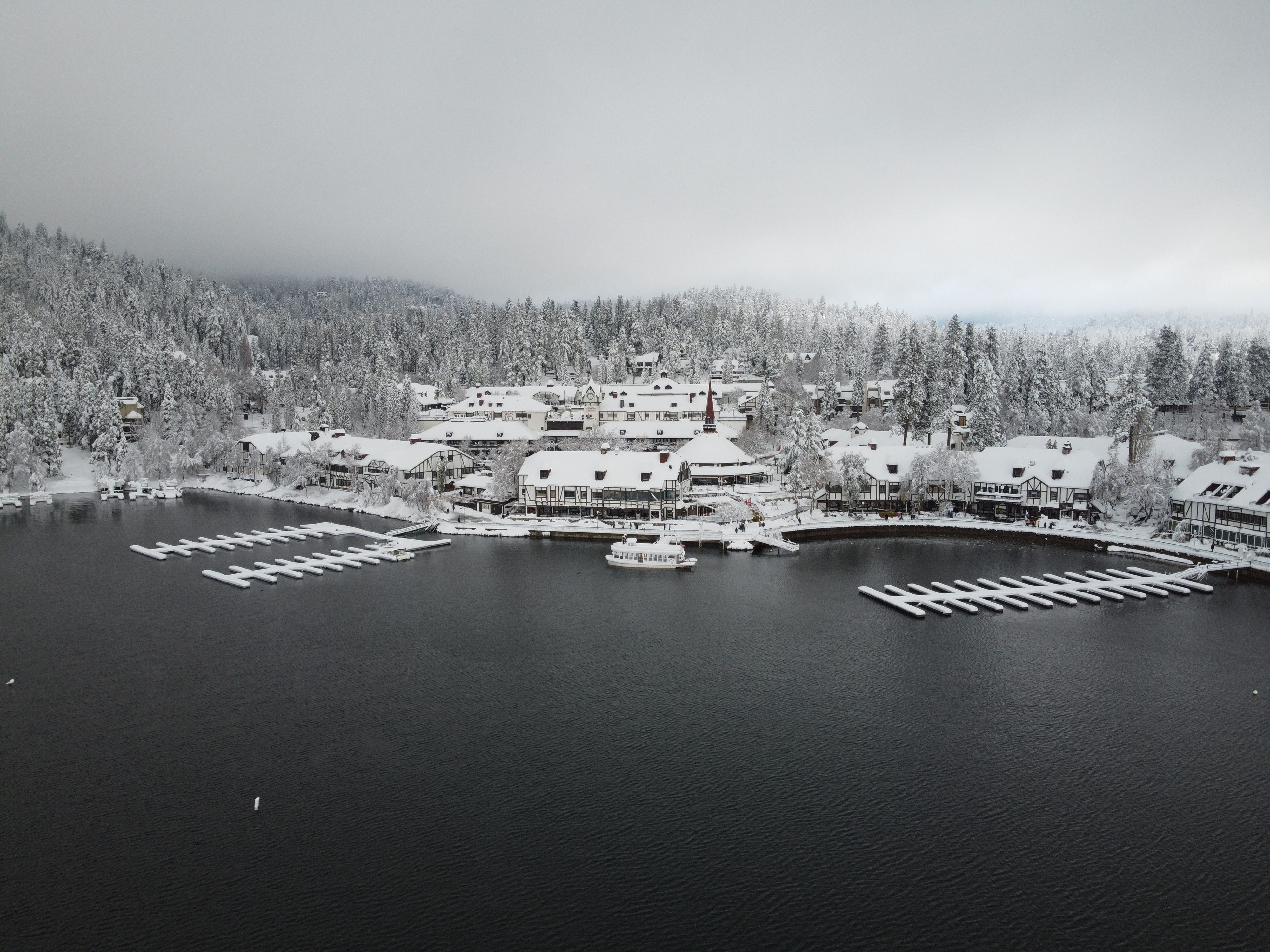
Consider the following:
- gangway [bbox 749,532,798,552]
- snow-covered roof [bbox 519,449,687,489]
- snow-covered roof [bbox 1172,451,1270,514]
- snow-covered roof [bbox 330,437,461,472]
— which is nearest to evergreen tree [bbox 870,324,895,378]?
snow-covered roof [bbox 1172,451,1270,514]

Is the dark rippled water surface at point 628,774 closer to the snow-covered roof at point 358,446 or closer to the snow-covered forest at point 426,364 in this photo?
the snow-covered roof at point 358,446

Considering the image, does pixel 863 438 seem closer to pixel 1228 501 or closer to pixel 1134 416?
pixel 1134 416

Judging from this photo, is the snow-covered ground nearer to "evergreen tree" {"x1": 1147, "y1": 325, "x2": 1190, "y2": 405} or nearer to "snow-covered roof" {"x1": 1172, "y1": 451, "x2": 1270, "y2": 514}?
"snow-covered roof" {"x1": 1172, "y1": 451, "x2": 1270, "y2": 514}

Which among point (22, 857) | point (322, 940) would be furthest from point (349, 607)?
point (322, 940)

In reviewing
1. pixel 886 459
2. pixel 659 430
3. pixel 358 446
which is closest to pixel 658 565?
pixel 886 459

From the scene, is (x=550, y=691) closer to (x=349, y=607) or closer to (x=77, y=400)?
(x=349, y=607)

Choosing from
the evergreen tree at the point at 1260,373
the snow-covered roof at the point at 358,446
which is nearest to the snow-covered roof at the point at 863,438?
the evergreen tree at the point at 1260,373
